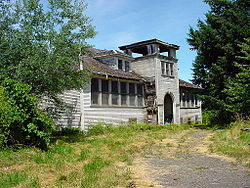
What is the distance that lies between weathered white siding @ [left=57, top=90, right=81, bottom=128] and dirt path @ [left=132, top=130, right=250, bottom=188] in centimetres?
810

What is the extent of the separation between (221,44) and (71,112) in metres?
12.5

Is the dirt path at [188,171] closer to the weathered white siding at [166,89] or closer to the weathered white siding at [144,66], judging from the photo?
the weathered white siding at [166,89]

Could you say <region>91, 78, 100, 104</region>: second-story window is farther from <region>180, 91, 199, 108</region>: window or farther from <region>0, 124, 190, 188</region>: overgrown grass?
<region>180, 91, 199, 108</region>: window

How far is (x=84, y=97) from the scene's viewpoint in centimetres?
1808

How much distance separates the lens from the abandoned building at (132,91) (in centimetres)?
1823

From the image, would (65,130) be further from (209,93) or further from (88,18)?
(209,93)

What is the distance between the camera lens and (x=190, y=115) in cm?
3002

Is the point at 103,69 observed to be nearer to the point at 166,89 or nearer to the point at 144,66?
the point at 144,66

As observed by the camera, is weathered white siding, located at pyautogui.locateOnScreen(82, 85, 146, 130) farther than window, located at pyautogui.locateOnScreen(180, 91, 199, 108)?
No

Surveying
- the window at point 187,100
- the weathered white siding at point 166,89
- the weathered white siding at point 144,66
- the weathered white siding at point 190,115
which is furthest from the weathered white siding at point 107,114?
the window at point 187,100

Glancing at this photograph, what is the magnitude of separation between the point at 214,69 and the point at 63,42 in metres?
13.3

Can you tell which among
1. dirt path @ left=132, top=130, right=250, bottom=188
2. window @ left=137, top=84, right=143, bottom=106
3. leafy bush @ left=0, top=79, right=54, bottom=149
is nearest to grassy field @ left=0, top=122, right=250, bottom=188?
dirt path @ left=132, top=130, right=250, bottom=188

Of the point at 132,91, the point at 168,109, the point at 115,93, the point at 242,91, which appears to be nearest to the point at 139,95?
the point at 132,91

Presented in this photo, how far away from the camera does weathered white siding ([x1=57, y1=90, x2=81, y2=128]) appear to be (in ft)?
54.7
